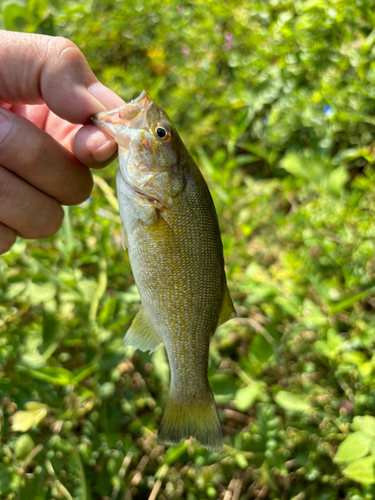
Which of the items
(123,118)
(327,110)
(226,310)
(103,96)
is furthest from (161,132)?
(327,110)

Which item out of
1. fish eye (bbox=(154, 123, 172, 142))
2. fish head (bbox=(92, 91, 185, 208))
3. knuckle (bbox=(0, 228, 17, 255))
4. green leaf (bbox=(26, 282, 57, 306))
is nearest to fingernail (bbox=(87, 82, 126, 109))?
fish head (bbox=(92, 91, 185, 208))

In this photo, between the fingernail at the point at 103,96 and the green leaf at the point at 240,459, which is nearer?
the fingernail at the point at 103,96

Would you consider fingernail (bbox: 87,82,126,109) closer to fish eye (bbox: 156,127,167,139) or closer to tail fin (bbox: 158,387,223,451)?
fish eye (bbox: 156,127,167,139)

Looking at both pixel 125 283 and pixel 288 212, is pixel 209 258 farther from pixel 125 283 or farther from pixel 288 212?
pixel 288 212

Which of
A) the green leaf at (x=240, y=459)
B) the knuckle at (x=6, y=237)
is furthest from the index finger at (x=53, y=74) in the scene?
the green leaf at (x=240, y=459)

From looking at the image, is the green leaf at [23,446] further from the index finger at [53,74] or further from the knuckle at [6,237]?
the index finger at [53,74]

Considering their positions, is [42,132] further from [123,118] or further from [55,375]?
[55,375]
